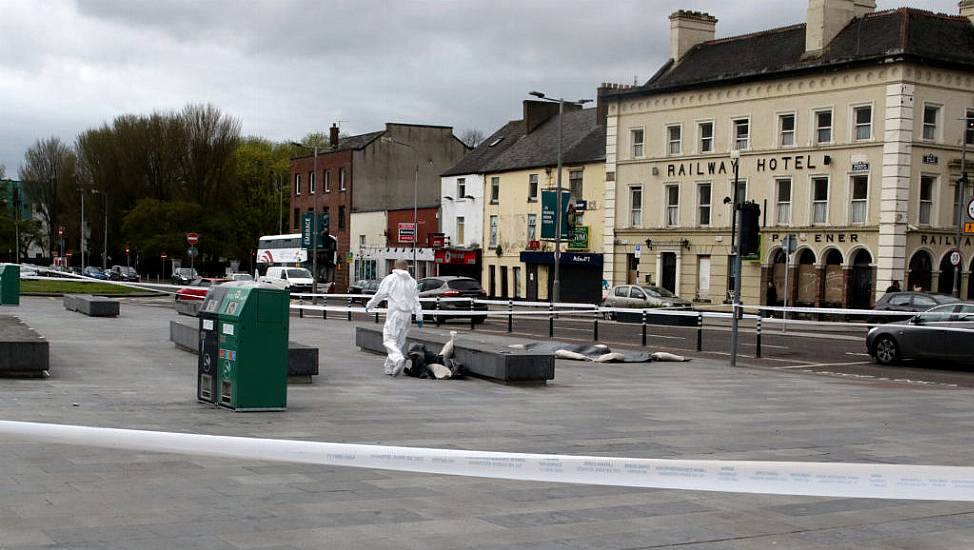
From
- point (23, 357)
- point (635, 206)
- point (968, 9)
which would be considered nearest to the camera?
point (23, 357)

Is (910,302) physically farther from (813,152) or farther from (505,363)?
(505,363)

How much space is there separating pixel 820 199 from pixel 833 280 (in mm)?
3596

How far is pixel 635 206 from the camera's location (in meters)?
54.3

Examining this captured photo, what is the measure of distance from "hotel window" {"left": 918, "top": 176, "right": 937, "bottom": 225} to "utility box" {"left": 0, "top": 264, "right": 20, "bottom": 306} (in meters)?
33.2

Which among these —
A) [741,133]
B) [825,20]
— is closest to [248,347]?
[825,20]

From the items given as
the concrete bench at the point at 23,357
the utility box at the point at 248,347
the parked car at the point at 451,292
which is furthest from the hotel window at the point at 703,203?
the utility box at the point at 248,347

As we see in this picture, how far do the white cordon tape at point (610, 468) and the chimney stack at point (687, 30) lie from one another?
50.2 metres

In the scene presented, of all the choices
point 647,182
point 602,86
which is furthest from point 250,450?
point 602,86

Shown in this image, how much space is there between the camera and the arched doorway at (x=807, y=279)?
1773 inches

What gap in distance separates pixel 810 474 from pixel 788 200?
4290cm

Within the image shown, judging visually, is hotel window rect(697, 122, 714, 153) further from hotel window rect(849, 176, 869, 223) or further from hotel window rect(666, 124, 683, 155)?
hotel window rect(849, 176, 869, 223)

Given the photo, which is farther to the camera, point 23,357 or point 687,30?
point 687,30

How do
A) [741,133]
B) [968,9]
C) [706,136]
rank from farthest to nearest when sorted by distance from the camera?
[706,136], [741,133], [968,9]

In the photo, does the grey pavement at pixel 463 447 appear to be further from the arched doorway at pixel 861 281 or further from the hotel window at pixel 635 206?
the hotel window at pixel 635 206
